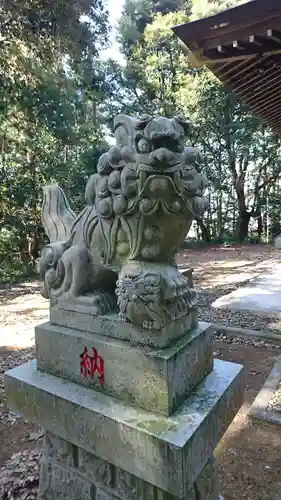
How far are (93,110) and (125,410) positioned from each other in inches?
347

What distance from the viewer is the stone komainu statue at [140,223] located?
112cm

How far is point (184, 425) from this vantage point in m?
1.14

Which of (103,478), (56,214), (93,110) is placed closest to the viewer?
(103,478)

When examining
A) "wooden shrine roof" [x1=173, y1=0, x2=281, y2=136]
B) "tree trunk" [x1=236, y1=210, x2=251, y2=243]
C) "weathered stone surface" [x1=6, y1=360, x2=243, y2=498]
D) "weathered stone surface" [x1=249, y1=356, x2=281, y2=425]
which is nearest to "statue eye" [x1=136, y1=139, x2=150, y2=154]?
"weathered stone surface" [x1=6, y1=360, x2=243, y2=498]

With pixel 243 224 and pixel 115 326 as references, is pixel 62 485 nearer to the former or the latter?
pixel 115 326

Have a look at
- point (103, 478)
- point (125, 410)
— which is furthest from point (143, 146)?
point (103, 478)

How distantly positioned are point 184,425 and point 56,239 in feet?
3.24

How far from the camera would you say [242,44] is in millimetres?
2318

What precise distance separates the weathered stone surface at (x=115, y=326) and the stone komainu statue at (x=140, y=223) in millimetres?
32

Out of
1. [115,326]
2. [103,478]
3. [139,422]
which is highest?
[115,326]

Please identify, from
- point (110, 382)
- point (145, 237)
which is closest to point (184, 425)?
point (110, 382)

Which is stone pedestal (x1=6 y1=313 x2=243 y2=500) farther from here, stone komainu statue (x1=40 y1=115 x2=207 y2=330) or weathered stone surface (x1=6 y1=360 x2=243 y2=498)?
stone komainu statue (x1=40 y1=115 x2=207 y2=330)

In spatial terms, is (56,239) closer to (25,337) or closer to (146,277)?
(146,277)

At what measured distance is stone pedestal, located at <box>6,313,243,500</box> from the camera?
1129 mm
